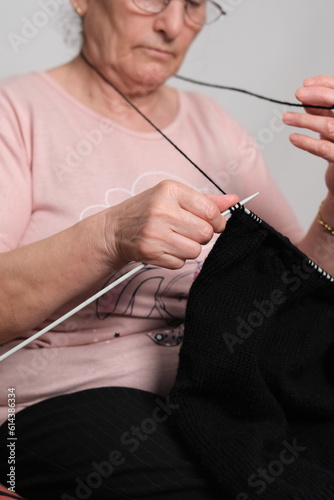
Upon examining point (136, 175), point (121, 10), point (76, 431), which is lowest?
point (76, 431)

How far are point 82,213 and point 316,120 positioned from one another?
39 centimetres

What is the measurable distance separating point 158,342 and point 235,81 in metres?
0.90

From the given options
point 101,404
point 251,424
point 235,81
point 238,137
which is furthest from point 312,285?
point 235,81

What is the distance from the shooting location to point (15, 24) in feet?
4.75

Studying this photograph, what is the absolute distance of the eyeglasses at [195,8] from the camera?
108 cm

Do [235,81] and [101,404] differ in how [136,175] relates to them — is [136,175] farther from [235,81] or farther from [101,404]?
[235,81]

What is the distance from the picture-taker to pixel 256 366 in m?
0.89

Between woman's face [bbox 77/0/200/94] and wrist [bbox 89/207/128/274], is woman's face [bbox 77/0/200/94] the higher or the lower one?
the higher one

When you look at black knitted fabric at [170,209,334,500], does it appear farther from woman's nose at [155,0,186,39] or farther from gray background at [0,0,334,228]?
gray background at [0,0,334,228]

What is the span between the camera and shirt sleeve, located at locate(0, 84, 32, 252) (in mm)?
1002

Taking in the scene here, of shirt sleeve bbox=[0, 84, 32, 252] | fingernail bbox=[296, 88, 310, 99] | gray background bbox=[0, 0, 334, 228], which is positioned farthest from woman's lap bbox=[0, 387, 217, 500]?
gray background bbox=[0, 0, 334, 228]

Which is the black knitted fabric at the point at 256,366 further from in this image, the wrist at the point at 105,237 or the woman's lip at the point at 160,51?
the woman's lip at the point at 160,51

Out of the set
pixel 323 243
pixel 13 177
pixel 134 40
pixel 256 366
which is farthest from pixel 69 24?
pixel 256 366

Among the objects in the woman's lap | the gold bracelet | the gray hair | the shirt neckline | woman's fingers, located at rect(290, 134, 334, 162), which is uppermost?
woman's fingers, located at rect(290, 134, 334, 162)
